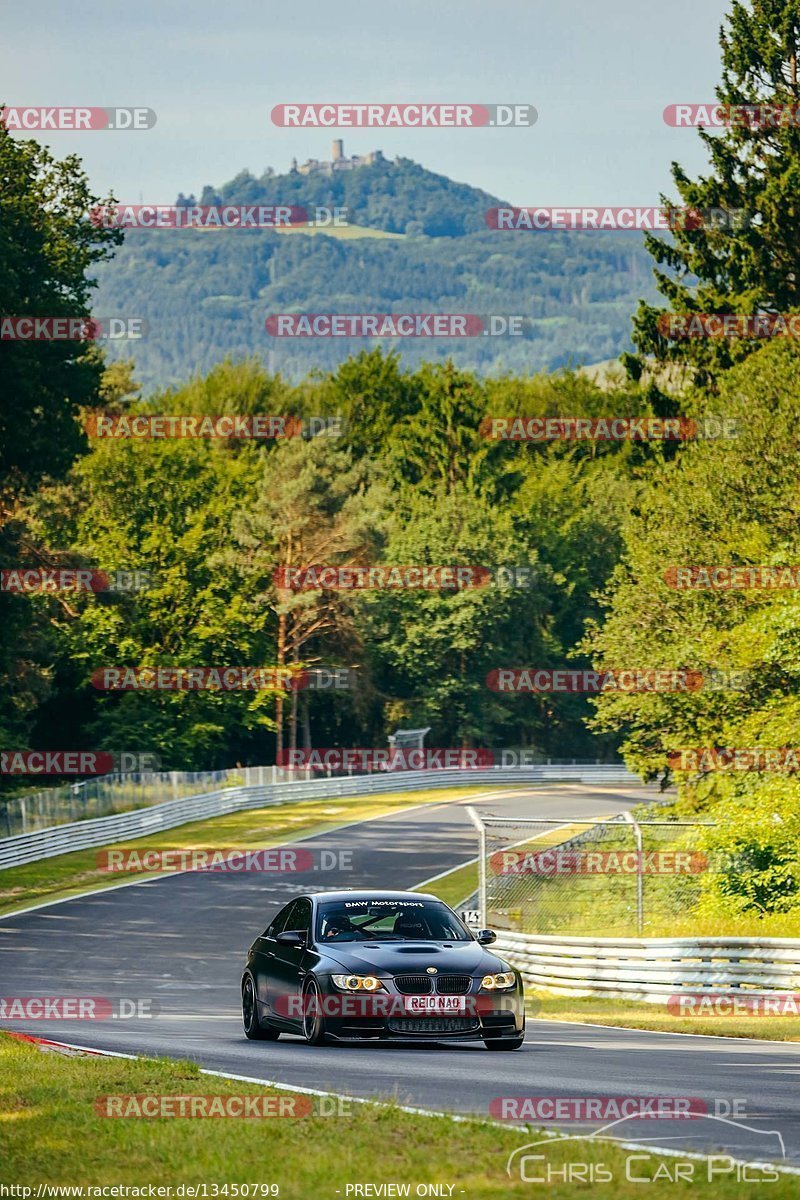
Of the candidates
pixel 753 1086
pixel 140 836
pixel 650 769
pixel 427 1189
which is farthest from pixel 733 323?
pixel 427 1189

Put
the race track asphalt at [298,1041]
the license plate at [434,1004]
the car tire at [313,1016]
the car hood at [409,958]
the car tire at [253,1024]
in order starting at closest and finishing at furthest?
the race track asphalt at [298,1041] → the license plate at [434,1004] → the car hood at [409,958] → the car tire at [313,1016] → the car tire at [253,1024]

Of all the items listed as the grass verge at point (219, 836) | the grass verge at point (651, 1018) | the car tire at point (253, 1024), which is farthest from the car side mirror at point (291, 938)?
the grass verge at point (219, 836)

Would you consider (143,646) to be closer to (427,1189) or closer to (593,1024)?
(593,1024)

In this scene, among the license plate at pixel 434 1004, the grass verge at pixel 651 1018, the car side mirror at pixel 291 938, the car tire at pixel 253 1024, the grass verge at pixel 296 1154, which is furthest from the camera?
the grass verge at pixel 651 1018

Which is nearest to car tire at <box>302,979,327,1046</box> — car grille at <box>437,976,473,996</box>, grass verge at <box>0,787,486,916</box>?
car grille at <box>437,976,473,996</box>

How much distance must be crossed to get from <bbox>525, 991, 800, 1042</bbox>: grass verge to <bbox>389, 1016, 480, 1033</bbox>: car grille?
455 centimetres

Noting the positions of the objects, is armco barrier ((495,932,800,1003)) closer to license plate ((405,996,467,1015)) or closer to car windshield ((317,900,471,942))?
car windshield ((317,900,471,942))

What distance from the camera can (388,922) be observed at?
16109 mm

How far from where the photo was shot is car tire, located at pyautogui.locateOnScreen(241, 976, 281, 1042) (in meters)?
16.4

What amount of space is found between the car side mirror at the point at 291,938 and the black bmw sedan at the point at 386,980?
1 centimetres

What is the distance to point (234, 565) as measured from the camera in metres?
76.6

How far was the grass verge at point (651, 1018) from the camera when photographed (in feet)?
Result: 61.4

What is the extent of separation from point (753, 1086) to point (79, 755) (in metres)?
57.9

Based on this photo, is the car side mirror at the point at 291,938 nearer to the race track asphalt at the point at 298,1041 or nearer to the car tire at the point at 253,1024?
the car tire at the point at 253,1024
